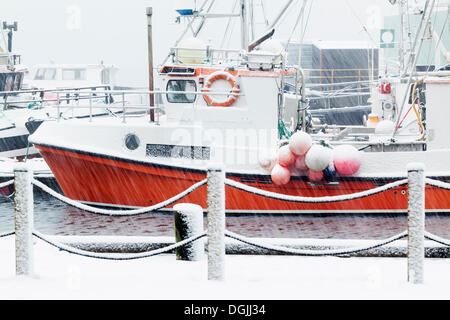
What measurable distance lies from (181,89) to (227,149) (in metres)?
1.63

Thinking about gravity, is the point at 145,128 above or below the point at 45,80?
below

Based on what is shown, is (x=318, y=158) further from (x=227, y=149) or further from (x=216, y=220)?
(x=216, y=220)

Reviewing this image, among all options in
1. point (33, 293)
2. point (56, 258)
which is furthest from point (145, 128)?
point (33, 293)

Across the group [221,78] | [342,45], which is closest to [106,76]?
[342,45]

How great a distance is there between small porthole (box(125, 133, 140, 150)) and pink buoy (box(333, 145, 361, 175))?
358 cm

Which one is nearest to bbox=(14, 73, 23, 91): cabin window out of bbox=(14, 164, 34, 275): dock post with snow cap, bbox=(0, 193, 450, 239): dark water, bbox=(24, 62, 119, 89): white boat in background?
bbox=(24, 62, 119, 89): white boat in background

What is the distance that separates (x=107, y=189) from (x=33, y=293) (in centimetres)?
718

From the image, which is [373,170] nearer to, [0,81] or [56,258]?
[56,258]

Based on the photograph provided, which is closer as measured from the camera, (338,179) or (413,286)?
(413,286)

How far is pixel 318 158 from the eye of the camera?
36.3ft

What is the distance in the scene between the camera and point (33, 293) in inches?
205

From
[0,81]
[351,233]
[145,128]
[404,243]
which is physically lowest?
[351,233]

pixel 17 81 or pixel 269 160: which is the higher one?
pixel 17 81

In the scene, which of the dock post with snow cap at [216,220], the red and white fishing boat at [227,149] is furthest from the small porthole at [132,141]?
the dock post with snow cap at [216,220]
